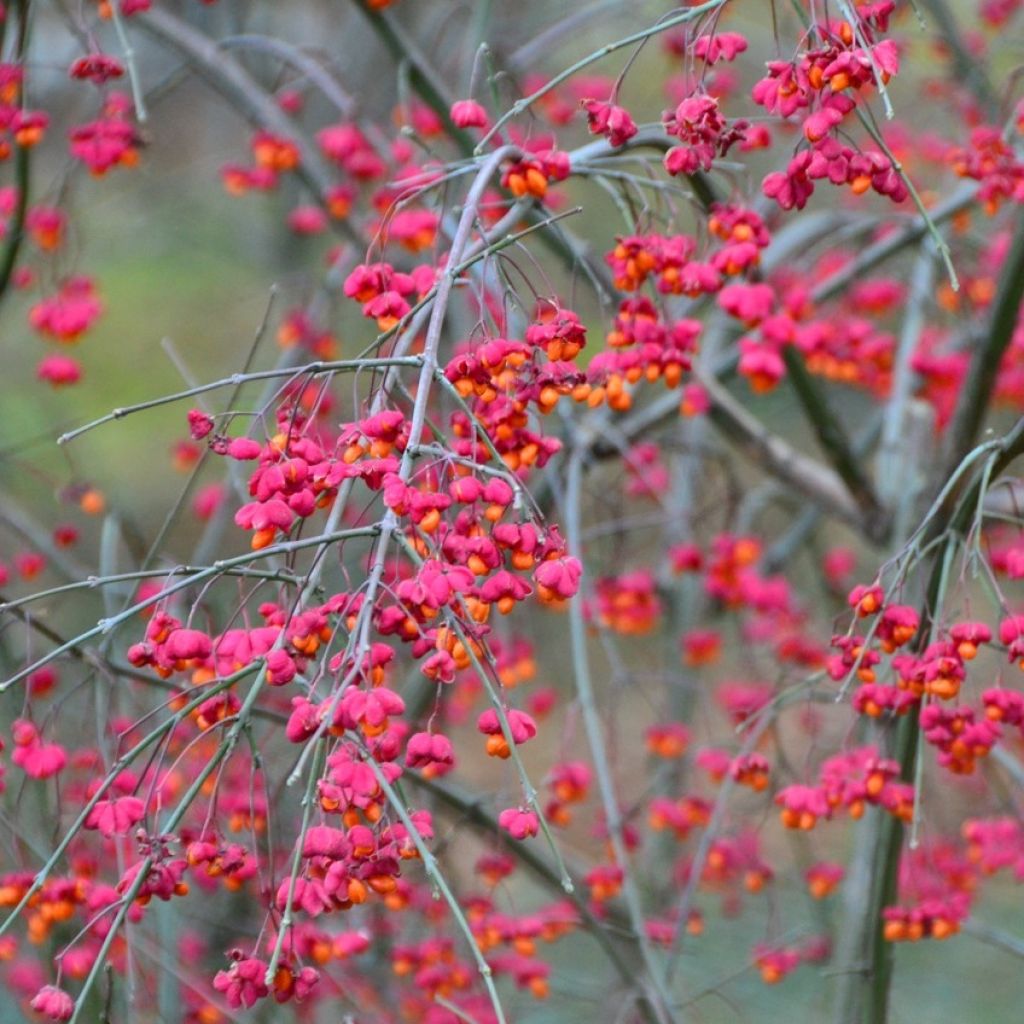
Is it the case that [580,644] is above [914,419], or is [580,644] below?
above

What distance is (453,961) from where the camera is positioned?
10.8ft

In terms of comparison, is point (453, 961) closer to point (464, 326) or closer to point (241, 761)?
point (241, 761)

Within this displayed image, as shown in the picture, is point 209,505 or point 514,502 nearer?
point 514,502

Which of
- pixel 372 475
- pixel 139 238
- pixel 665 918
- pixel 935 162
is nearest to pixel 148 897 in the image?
pixel 372 475

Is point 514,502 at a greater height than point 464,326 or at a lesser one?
greater

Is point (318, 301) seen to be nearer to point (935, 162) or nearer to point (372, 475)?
point (935, 162)

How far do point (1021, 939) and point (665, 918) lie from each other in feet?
8.39

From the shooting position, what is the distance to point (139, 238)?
1045cm

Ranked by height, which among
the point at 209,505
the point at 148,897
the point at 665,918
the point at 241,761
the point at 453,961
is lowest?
the point at 665,918

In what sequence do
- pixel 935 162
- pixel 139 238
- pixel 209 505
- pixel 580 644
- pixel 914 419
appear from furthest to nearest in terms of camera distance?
pixel 139 238 < pixel 935 162 < pixel 209 505 < pixel 914 419 < pixel 580 644

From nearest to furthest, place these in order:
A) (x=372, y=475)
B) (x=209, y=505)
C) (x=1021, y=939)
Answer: (x=372, y=475)
(x=209, y=505)
(x=1021, y=939)

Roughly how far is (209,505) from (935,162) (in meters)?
2.87

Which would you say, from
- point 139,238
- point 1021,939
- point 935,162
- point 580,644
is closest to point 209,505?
point 580,644

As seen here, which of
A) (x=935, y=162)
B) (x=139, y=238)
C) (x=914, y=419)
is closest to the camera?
(x=914, y=419)
